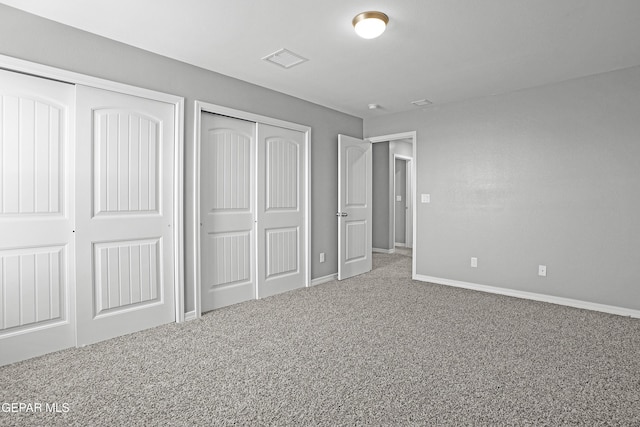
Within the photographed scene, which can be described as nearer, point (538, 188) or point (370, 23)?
point (370, 23)

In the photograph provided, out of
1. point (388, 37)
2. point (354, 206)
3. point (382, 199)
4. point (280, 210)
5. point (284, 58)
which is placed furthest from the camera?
point (382, 199)

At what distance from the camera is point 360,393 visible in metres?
1.93

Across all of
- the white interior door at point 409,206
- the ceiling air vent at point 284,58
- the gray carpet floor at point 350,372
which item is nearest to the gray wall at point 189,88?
the ceiling air vent at point 284,58

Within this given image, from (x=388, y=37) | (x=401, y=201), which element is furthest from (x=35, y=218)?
(x=401, y=201)

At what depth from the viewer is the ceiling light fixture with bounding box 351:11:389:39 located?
2.29 metres

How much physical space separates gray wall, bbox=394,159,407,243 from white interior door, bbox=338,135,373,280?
10.3 feet

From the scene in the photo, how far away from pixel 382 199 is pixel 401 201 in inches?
44.5

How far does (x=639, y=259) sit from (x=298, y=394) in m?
3.51

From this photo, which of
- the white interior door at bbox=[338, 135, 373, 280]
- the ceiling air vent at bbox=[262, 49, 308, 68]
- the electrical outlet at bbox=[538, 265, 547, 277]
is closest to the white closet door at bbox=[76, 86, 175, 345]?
the ceiling air vent at bbox=[262, 49, 308, 68]

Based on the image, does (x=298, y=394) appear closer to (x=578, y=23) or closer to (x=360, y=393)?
(x=360, y=393)

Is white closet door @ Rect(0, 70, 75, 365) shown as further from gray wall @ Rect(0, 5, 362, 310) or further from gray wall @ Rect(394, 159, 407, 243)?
gray wall @ Rect(394, 159, 407, 243)

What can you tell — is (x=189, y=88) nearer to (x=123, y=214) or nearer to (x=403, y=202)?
(x=123, y=214)

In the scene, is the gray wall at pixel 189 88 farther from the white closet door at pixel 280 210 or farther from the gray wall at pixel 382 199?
the gray wall at pixel 382 199

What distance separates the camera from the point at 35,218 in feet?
7.77
